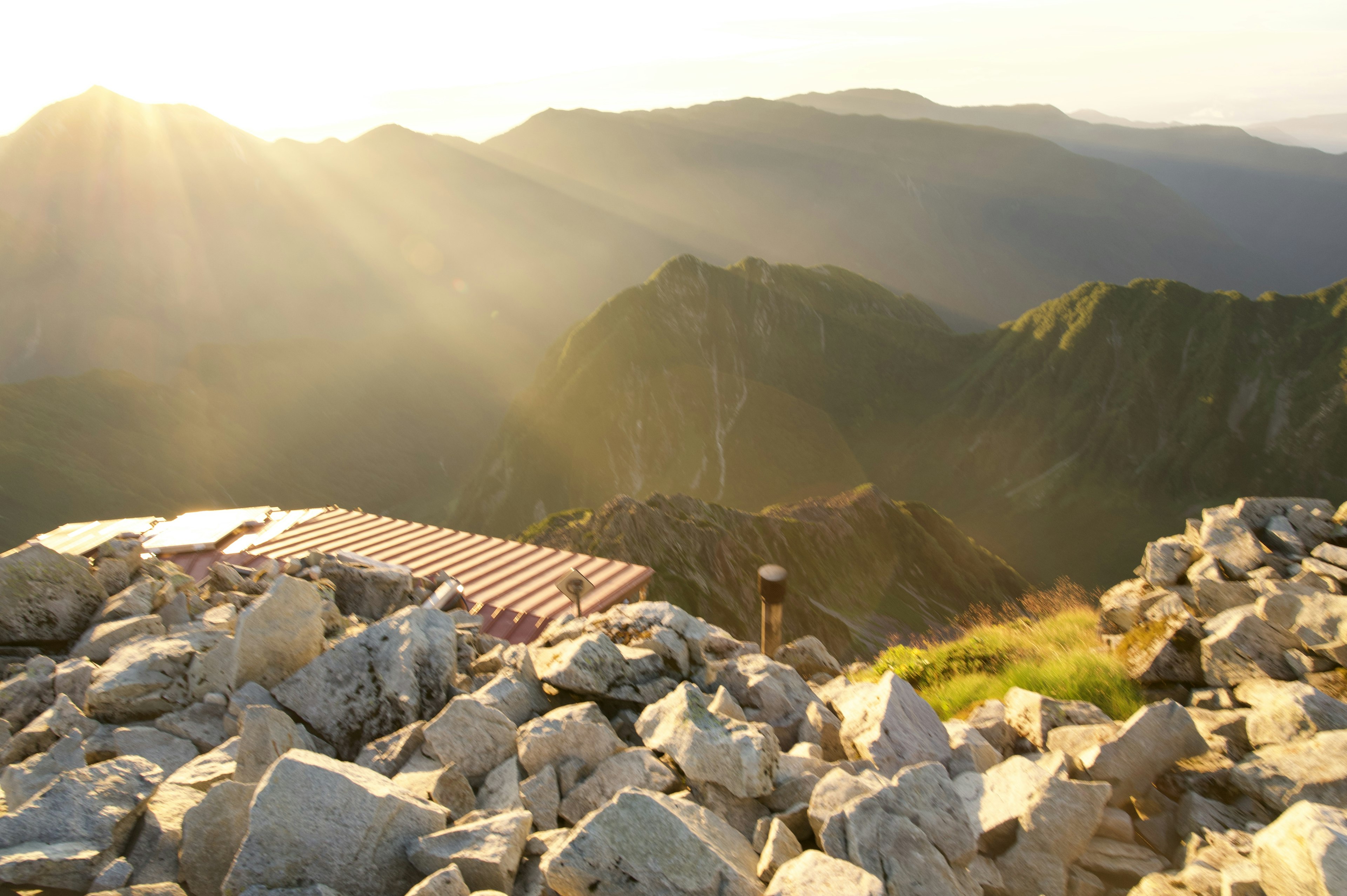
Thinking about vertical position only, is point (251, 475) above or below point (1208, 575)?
below

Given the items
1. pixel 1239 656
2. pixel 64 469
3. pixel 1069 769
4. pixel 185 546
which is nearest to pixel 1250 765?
pixel 1069 769

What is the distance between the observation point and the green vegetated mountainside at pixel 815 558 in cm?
3291

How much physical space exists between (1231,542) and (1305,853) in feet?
20.7

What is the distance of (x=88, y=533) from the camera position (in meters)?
13.5

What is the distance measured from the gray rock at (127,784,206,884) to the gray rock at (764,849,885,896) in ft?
12.6

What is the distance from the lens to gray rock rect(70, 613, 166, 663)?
729cm

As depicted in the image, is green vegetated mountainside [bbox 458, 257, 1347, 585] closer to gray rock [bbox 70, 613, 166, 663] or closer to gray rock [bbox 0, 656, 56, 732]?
gray rock [bbox 70, 613, 166, 663]

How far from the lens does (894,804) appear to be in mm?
4617

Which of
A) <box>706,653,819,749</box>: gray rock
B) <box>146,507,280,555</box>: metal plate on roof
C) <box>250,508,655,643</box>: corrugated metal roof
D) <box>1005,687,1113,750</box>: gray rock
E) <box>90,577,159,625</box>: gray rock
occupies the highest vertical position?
<box>90,577,159,625</box>: gray rock

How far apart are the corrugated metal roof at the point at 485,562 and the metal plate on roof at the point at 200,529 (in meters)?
0.65

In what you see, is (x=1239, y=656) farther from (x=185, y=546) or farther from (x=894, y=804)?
(x=185, y=546)

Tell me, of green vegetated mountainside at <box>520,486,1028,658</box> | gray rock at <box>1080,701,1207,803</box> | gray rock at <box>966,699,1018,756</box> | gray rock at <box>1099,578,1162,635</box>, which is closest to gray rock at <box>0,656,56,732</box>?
gray rock at <box>966,699,1018,756</box>

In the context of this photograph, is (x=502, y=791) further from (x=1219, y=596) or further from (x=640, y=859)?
(x=1219, y=596)

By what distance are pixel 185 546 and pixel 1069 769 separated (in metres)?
15.5
